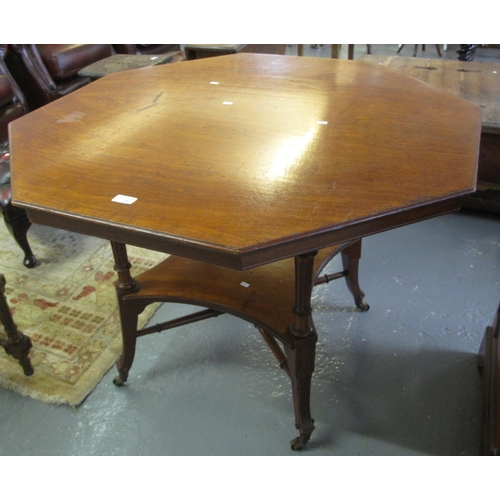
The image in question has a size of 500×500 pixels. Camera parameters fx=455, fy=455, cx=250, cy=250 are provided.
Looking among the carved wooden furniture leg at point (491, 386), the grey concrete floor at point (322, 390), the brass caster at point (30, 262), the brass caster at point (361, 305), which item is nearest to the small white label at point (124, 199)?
the grey concrete floor at point (322, 390)

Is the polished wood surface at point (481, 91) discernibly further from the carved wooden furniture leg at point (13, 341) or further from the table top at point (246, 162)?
the carved wooden furniture leg at point (13, 341)

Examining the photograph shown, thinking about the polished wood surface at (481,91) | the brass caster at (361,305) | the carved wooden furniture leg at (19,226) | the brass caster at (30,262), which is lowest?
the brass caster at (361,305)

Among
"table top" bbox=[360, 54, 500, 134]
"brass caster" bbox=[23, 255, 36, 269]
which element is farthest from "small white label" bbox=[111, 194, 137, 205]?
"table top" bbox=[360, 54, 500, 134]

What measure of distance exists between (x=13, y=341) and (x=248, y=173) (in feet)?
3.68

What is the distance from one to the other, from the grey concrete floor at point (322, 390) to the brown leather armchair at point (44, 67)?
2.14m

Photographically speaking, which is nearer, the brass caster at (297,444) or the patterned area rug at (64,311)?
the brass caster at (297,444)

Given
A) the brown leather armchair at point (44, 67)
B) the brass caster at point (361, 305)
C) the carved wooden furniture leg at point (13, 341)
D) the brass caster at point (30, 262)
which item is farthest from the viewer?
the brown leather armchair at point (44, 67)

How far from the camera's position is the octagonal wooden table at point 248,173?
0.88m

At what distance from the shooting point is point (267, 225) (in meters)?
0.85

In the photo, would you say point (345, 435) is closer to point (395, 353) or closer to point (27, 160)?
point (395, 353)

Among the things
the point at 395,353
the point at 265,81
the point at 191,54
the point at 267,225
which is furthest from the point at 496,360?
the point at 191,54

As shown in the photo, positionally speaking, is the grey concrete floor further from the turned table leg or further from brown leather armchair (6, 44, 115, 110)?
brown leather armchair (6, 44, 115, 110)

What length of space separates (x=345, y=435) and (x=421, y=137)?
929 mm

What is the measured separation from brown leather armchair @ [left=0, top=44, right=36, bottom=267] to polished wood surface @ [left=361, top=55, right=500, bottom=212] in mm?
2044
